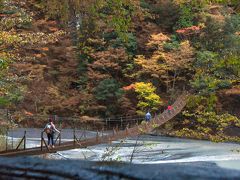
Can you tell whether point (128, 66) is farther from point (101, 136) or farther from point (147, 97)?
point (101, 136)

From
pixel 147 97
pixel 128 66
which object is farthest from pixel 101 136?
pixel 128 66

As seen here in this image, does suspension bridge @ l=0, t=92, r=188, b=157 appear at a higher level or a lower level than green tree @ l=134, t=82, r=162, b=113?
lower

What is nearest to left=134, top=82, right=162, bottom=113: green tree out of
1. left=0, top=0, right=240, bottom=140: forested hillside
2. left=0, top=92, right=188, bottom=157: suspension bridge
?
left=0, top=0, right=240, bottom=140: forested hillside

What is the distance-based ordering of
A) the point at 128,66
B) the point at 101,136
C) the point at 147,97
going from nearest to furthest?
the point at 101,136
the point at 147,97
the point at 128,66

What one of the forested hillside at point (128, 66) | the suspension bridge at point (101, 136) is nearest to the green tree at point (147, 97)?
the forested hillside at point (128, 66)

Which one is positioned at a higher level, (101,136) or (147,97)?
(147,97)

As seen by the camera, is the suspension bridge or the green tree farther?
the green tree

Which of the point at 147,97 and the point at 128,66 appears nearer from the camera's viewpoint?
the point at 147,97

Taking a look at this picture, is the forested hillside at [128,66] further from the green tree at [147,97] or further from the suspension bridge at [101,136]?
the suspension bridge at [101,136]

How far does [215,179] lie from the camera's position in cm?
135

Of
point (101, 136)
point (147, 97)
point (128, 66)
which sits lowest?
point (101, 136)

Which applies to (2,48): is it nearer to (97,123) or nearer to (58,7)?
(58,7)

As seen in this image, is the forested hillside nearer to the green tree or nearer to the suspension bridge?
the green tree

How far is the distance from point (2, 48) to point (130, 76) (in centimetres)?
1419
